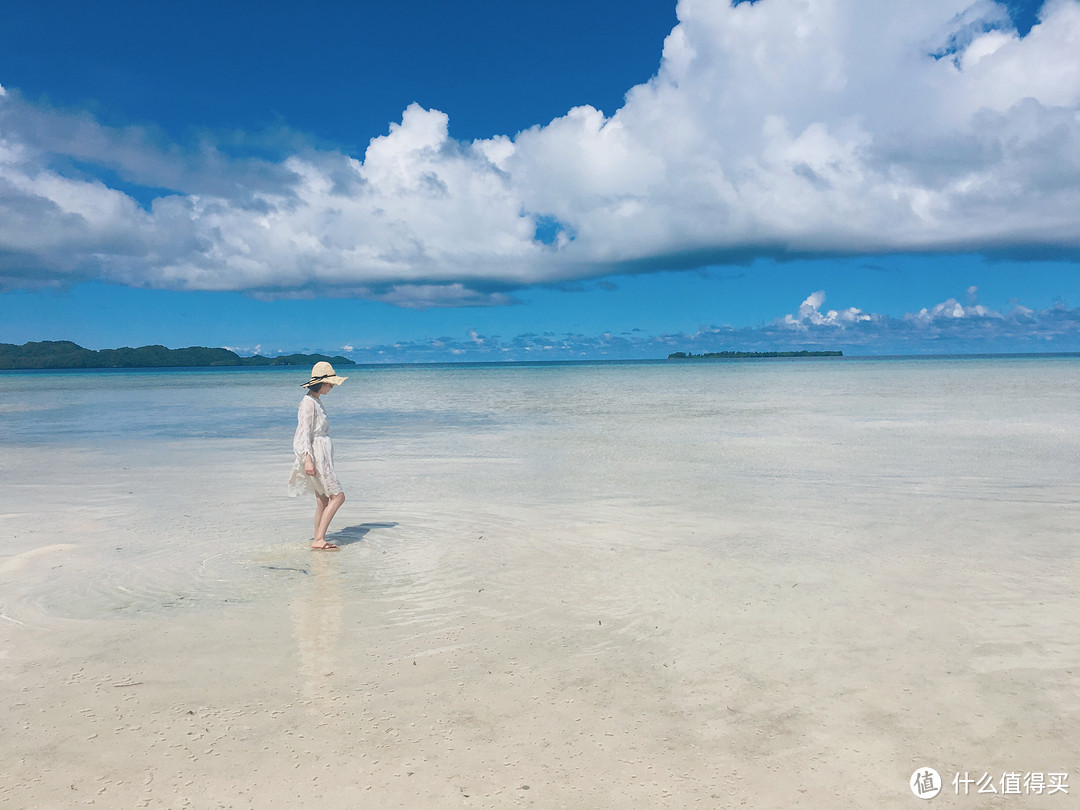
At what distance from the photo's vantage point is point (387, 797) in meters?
3.61

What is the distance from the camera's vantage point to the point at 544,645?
5.37 m

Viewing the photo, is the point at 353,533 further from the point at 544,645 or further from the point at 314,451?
the point at 544,645

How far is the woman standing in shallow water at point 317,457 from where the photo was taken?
8039 mm

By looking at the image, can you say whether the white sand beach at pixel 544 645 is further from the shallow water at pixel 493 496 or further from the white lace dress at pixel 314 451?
the white lace dress at pixel 314 451

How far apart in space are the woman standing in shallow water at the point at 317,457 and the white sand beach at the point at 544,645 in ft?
1.51

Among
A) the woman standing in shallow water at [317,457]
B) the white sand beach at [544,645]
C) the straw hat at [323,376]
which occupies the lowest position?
the white sand beach at [544,645]

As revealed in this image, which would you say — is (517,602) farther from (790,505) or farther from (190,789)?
(790,505)

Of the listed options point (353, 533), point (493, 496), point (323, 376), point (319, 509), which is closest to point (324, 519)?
point (319, 509)

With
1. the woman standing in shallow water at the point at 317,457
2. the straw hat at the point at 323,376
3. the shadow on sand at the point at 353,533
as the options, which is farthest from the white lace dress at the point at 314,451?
the shadow on sand at the point at 353,533

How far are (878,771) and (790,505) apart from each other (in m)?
6.77

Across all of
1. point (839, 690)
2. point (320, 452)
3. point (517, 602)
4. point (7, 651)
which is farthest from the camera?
point (320, 452)

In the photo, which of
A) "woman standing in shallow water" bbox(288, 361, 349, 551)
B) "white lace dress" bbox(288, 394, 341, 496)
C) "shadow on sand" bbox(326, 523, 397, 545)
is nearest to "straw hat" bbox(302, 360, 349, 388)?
"woman standing in shallow water" bbox(288, 361, 349, 551)

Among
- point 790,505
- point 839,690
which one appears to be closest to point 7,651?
point 839,690

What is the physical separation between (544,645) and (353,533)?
4304 mm
